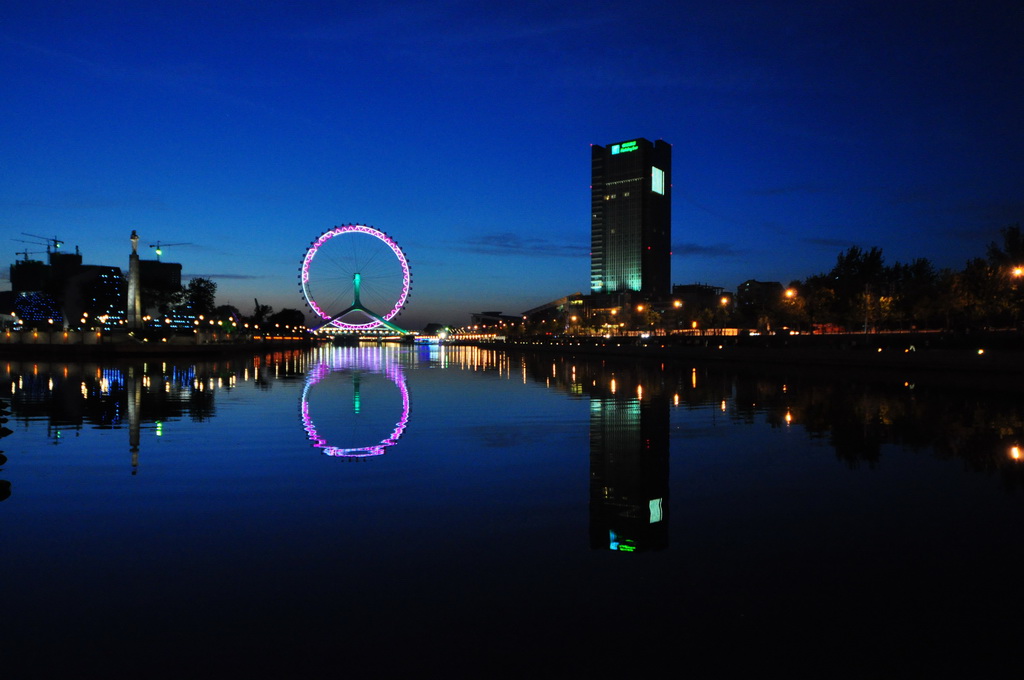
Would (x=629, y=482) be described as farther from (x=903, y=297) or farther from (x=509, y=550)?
(x=903, y=297)

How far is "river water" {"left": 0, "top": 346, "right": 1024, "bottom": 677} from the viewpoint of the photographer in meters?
5.09

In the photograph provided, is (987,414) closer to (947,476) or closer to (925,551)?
(947,476)

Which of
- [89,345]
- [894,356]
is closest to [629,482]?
[894,356]

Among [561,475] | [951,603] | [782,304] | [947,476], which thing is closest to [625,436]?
[561,475]

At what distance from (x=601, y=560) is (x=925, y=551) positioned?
3.15m

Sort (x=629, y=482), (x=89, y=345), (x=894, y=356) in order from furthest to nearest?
(x=89, y=345) < (x=894, y=356) < (x=629, y=482)

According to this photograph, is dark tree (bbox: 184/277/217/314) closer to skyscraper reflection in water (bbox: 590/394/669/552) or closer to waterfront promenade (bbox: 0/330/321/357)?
waterfront promenade (bbox: 0/330/321/357)

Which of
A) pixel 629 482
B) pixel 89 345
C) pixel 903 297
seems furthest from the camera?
pixel 903 297

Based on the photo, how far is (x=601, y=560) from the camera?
686 centimetres

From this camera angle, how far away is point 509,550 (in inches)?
281

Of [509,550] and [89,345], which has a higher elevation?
[89,345]

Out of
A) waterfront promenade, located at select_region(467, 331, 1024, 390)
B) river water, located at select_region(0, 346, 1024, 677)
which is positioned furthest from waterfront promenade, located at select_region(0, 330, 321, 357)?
river water, located at select_region(0, 346, 1024, 677)

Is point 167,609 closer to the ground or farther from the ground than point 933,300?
closer to the ground

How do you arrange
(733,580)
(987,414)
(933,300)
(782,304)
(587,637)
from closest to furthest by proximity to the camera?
1. (587,637)
2. (733,580)
3. (987,414)
4. (933,300)
5. (782,304)
